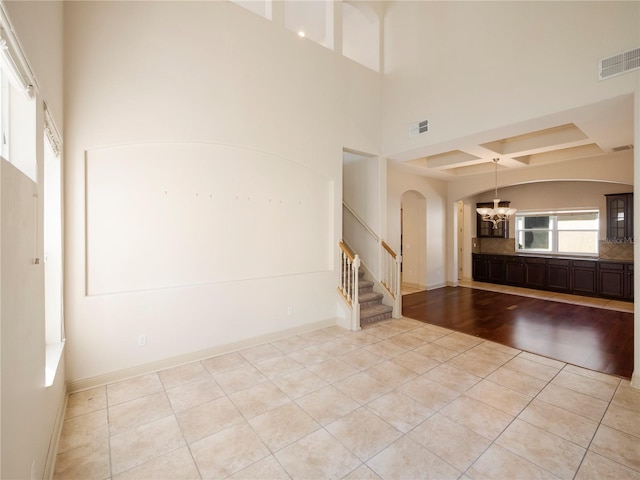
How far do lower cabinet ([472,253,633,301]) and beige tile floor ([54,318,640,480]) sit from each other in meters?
4.78

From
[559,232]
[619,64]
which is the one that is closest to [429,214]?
[559,232]

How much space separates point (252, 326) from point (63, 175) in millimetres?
2700

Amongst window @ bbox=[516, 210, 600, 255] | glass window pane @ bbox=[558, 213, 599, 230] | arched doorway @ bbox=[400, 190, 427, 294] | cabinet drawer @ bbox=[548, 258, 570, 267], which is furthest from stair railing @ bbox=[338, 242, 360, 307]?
glass window pane @ bbox=[558, 213, 599, 230]

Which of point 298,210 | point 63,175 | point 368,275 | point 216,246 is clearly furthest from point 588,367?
point 63,175

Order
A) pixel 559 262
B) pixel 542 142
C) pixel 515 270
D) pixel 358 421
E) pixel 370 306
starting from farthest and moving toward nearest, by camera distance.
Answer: pixel 515 270 < pixel 559 262 < pixel 370 306 < pixel 542 142 < pixel 358 421

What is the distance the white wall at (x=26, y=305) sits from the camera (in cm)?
120

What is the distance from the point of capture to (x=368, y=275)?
584 cm

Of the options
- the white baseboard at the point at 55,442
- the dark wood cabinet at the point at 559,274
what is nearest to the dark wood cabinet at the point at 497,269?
the dark wood cabinet at the point at 559,274

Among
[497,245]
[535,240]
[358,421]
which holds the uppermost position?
[535,240]

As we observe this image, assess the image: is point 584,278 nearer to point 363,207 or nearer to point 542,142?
point 542,142

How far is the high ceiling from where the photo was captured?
140 inches

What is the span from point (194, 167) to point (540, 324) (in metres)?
5.97

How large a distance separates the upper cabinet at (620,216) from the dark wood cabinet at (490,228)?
220 cm

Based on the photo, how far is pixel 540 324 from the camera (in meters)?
5.00
